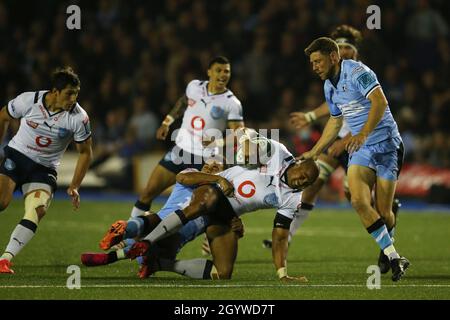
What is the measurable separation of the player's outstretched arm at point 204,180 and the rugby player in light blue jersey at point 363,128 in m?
1.00

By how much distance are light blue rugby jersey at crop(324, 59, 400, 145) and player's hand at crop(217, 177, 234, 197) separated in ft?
4.69

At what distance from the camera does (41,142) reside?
10289 millimetres

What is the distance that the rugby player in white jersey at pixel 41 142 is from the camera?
10.0 metres

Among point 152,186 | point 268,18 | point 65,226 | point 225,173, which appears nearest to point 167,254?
point 225,173

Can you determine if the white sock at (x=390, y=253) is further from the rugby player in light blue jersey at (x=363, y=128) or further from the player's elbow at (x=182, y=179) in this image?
the player's elbow at (x=182, y=179)

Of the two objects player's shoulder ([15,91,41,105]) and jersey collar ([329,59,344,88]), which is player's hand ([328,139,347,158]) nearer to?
jersey collar ([329,59,344,88])

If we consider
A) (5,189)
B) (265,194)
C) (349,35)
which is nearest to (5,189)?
(5,189)

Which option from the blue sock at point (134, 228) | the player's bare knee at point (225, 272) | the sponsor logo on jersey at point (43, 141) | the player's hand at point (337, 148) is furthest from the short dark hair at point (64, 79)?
the player's hand at point (337, 148)

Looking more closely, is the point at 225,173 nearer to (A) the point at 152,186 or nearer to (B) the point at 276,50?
(A) the point at 152,186

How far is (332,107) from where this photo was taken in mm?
10406

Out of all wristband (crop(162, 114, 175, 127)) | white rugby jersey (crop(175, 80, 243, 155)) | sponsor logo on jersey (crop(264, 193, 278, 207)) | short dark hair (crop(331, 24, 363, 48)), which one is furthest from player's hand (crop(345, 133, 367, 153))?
wristband (crop(162, 114, 175, 127))

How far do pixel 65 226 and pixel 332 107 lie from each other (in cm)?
594

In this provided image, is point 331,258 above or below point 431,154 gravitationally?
below

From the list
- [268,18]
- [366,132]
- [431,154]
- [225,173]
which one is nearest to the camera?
[366,132]
